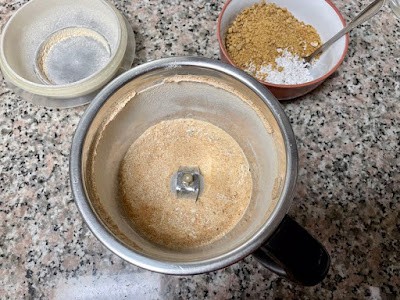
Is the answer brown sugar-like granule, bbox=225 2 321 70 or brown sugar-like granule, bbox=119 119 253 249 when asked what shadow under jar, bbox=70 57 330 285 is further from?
brown sugar-like granule, bbox=225 2 321 70

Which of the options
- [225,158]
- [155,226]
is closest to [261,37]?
[225,158]

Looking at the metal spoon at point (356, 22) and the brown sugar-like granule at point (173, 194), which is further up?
the metal spoon at point (356, 22)

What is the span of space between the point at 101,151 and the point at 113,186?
44mm

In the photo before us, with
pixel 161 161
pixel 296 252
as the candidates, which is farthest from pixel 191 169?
pixel 296 252

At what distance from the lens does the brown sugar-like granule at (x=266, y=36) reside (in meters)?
0.58

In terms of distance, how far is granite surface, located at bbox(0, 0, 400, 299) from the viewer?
0.50 meters

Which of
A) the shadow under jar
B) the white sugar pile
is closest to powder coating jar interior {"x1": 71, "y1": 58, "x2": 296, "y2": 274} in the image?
the shadow under jar

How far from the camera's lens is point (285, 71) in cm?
58

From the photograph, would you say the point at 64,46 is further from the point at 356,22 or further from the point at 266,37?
the point at 356,22

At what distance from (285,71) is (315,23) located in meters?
0.09

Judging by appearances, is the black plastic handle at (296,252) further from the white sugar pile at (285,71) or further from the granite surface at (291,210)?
the white sugar pile at (285,71)

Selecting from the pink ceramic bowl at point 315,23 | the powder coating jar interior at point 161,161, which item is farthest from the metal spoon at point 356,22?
the powder coating jar interior at point 161,161

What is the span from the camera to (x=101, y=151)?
449mm

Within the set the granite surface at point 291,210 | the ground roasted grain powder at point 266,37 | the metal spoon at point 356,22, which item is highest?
the metal spoon at point 356,22
